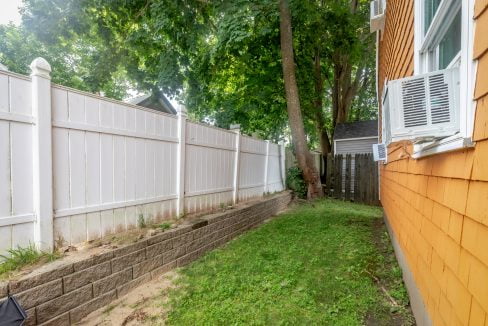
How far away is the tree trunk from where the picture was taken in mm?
7656

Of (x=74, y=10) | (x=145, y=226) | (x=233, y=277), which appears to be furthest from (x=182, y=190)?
(x=74, y=10)

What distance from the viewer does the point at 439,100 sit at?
5.09 ft

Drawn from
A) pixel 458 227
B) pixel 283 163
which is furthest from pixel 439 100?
pixel 283 163

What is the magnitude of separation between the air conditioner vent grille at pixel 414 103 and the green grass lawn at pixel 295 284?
1620mm

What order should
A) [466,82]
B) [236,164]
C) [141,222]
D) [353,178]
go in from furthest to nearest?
[353,178] < [236,164] < [141,222] < [466,82]

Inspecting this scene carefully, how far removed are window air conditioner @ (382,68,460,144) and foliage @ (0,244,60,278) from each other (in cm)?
277

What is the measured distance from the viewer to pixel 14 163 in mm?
2225

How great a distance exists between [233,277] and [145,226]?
123cm

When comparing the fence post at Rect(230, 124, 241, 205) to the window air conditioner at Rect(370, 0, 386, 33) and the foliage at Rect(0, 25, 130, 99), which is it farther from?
the foliage at Rect(0, 25, 130, 99)

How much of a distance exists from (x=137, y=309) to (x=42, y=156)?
1552 millimetres

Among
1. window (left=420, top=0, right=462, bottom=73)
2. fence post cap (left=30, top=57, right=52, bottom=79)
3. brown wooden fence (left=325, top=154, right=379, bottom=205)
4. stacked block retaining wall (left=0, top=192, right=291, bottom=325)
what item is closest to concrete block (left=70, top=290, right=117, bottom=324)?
stacked block retaining wall (left=0, top=192, right=291, bottom=325)

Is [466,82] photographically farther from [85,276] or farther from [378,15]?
[378,15]

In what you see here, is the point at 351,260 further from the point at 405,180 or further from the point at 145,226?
the point at 145,226

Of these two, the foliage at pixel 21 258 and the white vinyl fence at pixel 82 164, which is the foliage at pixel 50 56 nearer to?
the white vinyl fence at pixel 82 164
